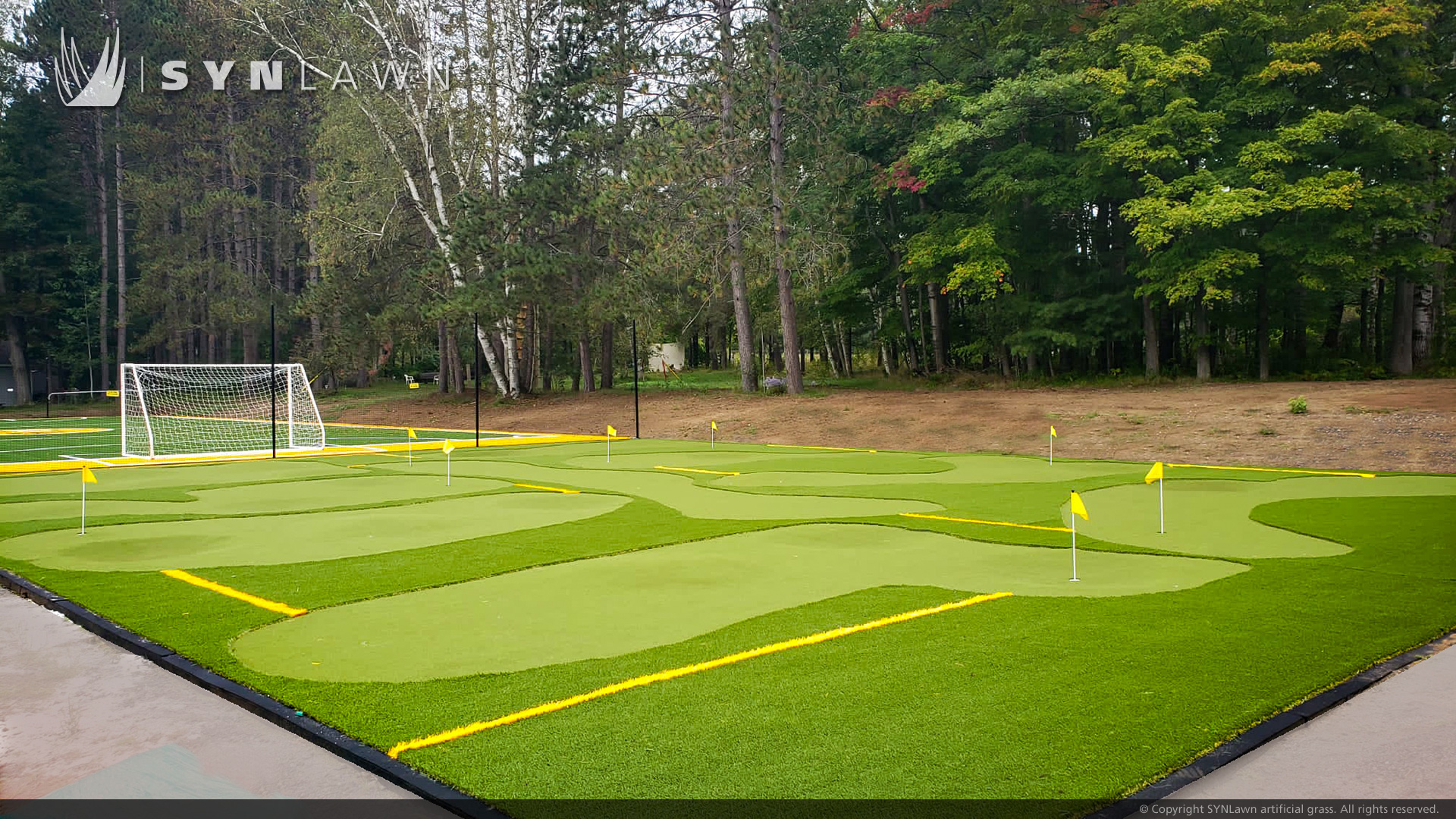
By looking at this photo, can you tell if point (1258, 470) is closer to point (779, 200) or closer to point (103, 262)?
point (779, 200)

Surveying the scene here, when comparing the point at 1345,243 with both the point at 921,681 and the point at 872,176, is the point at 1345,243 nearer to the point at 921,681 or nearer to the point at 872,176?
the point at 872,176

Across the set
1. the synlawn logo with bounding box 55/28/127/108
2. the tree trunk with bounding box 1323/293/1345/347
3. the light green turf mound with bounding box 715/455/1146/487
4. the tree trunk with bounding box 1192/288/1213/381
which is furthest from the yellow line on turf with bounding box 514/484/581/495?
the synlawn logo with bounding box 55/28/127/108

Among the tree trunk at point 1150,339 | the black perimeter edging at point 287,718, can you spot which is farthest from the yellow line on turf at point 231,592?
the tree trunk at point 1150,339

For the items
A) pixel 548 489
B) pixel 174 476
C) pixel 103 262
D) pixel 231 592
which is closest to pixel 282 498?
pixel 548 489

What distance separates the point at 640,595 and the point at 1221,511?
650 cm

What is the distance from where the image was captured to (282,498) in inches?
473

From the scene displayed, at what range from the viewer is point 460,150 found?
3080cm

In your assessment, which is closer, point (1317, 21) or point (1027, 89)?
point (1317, 21)

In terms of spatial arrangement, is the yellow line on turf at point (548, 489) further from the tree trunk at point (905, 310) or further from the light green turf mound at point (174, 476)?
the tree trunk at point (905, 310)

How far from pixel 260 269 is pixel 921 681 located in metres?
42.8

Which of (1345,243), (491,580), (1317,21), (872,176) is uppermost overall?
(1317,21)

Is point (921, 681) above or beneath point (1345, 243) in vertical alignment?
beneath

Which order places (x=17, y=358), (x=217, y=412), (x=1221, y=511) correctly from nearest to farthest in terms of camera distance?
(x=1221, y=511), (x=217, y=412), (x=17, y=358)

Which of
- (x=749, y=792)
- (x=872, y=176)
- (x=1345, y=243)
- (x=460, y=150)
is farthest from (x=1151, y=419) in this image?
(x=460, y=150)
